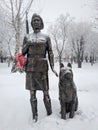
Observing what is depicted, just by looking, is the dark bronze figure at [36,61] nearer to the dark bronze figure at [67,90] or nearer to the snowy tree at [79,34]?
the dark bronze figure at [67,90]

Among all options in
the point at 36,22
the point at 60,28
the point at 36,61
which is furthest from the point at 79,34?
the point at 36,61

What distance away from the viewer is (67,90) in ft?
20.3

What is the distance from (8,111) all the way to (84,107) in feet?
6.90

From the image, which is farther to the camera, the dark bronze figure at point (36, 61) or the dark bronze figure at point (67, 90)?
the dark bronze figure at point (36, 61)

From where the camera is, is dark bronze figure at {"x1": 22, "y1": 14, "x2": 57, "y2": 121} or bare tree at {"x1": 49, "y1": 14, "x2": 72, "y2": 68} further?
bare tree at {"x1": 49, "y1": 14, "x2": 72, "y2": 68}

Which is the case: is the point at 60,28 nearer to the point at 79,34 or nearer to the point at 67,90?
the point at 79,34

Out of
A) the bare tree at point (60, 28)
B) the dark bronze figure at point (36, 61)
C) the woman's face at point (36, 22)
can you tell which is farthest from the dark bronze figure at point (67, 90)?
the bare tree at point (60, 28)

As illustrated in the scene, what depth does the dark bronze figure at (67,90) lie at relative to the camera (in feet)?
19.9

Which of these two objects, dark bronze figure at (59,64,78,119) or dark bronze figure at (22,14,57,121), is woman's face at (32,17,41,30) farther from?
dark bronze figure at (59,64,78,119)

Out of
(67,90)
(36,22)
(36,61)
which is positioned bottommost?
(67,90)

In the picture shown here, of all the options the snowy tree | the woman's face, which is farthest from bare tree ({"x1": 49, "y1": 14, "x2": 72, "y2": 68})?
the woman's face

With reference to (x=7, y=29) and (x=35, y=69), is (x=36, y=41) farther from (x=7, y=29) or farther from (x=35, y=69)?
(x=7, y=29)

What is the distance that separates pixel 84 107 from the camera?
727 centimetres

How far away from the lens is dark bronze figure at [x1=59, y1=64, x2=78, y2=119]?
6062mm
